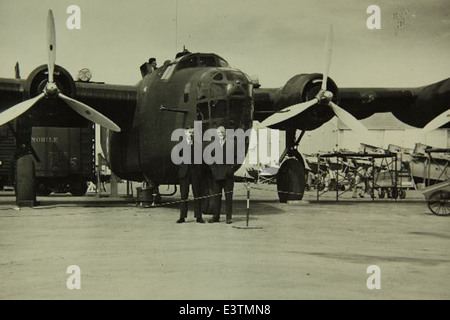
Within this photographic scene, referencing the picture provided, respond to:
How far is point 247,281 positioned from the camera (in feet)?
29.8

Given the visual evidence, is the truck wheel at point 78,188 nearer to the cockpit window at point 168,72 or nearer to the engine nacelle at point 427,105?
the cockpit window at point 168,72

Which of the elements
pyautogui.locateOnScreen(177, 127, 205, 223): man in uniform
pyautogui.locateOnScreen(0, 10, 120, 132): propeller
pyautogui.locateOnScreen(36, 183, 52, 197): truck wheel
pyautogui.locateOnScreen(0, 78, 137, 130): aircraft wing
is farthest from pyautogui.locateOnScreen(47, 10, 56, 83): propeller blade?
pyautogui.locateOnScreen(36, 183, 52, 197): truck wheel

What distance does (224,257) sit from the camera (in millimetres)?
11281

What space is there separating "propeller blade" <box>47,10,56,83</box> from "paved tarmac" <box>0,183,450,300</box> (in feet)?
15.6

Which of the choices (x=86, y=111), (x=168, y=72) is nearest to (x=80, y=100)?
(x=86, y=111)

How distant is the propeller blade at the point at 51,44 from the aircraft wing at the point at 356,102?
7601 mm

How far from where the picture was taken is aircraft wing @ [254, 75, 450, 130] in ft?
75.7

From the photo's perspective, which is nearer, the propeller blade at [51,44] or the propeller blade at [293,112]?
the propeller blade at [51,44]

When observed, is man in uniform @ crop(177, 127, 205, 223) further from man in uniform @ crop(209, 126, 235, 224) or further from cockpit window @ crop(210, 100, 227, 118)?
cockpit window @ crop(210, 100, 227, 118)

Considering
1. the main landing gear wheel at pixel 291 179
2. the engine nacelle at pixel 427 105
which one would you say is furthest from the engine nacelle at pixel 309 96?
the engine nacelle at pixel 427 105

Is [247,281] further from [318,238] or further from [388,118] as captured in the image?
[388,118]

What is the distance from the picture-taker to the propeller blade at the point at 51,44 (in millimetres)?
20141
